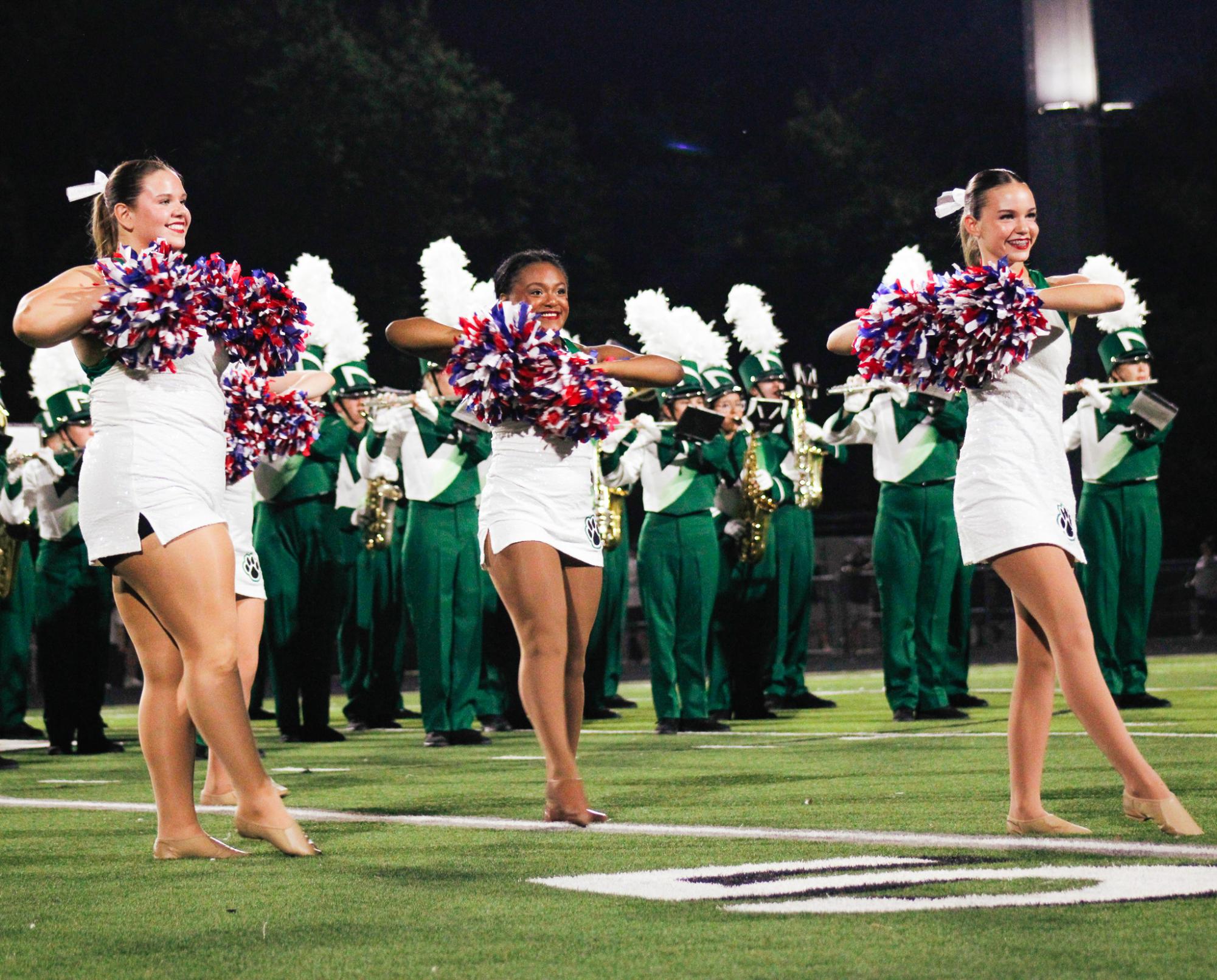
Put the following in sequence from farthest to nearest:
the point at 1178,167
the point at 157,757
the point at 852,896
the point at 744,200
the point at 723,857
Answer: the point at 744,200 < the point at 1178,167 < the point at 157,757 < the point at 723,857 < the point at 852,896

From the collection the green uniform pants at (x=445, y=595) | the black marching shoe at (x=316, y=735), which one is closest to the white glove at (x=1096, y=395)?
the green uniform pants at (x=445, y=595)

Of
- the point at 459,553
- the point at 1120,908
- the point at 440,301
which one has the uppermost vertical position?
the point at 440,301

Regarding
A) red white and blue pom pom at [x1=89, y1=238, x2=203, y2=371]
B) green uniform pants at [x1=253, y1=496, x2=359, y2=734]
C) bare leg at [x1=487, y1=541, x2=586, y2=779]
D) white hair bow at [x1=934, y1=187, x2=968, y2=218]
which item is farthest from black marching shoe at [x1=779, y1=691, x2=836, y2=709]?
red white and blue pom pom at [x1=89, y1=238, x2=203, y2=371]

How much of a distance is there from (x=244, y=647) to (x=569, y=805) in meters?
1.85

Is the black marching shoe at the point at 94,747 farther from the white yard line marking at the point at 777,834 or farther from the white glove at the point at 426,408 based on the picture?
the white yard line marking at the point at 777,834

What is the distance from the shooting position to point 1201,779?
22.8 ft

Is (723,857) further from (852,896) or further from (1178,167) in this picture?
(1178,167)

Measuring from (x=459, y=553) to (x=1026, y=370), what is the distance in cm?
531

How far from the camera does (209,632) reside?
216 inches

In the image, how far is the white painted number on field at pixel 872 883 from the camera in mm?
4379

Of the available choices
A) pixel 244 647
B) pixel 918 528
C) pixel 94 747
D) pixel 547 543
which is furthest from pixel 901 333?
pixel 94 747

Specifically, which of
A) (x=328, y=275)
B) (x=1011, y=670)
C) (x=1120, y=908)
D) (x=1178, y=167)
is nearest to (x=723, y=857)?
(x=1120, y=908)

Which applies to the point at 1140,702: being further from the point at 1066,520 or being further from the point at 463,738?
the point at 1066,520

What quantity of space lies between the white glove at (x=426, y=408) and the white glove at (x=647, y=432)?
1246 millimetres
